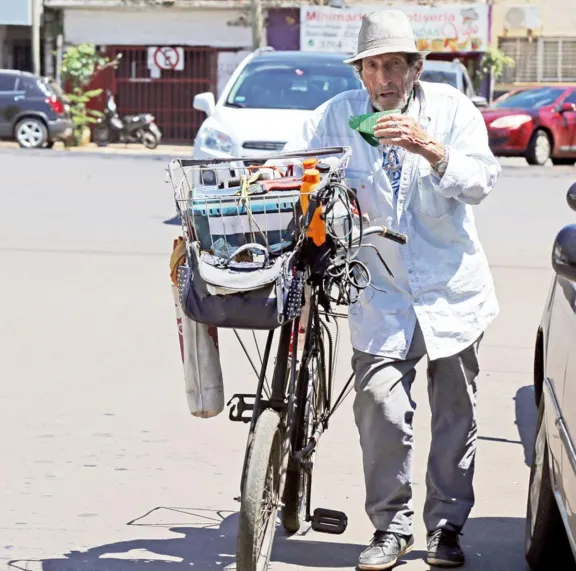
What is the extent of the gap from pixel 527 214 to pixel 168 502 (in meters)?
11.3

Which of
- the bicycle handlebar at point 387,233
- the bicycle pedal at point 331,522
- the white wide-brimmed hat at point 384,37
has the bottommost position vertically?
the bicycle pedal at point 331,522

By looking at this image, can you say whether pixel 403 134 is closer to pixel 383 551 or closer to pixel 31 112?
pixel 383 551

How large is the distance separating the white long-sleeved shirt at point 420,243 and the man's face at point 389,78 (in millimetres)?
109

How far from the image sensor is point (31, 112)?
28609mm

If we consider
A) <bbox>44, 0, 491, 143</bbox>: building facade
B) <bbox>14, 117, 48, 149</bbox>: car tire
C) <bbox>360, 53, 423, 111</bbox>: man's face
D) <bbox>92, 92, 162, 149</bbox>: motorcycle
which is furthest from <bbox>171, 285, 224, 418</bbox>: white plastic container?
<bbox>44, 0, 491, 143</bbox>: building facade

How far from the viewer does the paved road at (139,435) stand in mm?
4875

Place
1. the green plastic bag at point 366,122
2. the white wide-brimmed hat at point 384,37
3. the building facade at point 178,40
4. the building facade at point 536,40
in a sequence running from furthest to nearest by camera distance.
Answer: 1. the building facade at point 536,40
2. the building facade at point 178,40
3. the white wide-brimmed hat at point 384,37
4. the green plastic bag at point 366,122

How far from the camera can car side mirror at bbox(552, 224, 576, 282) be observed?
350cm

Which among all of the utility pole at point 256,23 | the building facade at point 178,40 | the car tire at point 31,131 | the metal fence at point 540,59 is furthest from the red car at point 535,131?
the metal fence at point 540,59

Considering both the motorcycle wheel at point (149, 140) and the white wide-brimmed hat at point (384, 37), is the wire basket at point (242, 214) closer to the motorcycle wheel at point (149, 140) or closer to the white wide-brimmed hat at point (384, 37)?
the white wide-brimmed hat at point (384, 37)

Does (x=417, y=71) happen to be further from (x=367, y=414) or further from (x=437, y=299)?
(x=367, y=414)

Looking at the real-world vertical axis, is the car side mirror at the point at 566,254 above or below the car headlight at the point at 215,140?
above

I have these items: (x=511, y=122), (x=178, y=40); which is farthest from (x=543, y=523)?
(x=178, y=40)

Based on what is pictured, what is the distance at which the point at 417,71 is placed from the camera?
4.45 meters
